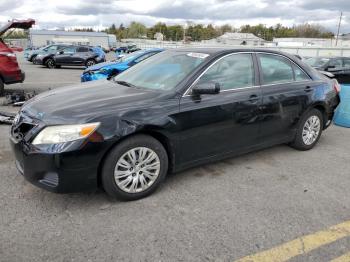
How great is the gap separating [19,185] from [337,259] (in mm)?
3225

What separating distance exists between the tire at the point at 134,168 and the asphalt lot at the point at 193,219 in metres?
0.13

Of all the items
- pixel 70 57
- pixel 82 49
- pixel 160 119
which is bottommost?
pixel 70 57

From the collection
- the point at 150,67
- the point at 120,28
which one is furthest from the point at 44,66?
the point at 120,28

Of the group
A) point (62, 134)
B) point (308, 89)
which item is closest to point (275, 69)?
point (308, 89)

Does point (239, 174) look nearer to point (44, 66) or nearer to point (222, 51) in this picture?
point (222, 51)

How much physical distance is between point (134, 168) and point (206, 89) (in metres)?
1.13

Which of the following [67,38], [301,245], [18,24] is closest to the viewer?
[301,245]

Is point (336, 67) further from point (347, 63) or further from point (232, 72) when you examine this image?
point (232, 72)

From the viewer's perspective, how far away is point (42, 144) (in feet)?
9.69

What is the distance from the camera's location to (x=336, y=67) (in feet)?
42.9

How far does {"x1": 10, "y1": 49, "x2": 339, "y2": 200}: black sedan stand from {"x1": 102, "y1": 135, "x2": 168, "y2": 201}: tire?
0.03 ft

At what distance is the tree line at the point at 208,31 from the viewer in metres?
113

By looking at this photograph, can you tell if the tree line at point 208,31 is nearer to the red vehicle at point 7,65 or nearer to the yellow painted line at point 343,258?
the red vehicle at point 7,65

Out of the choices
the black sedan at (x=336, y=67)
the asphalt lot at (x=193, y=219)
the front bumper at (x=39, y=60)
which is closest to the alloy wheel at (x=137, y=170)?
the asphalt lot at (x=193, y=219)
